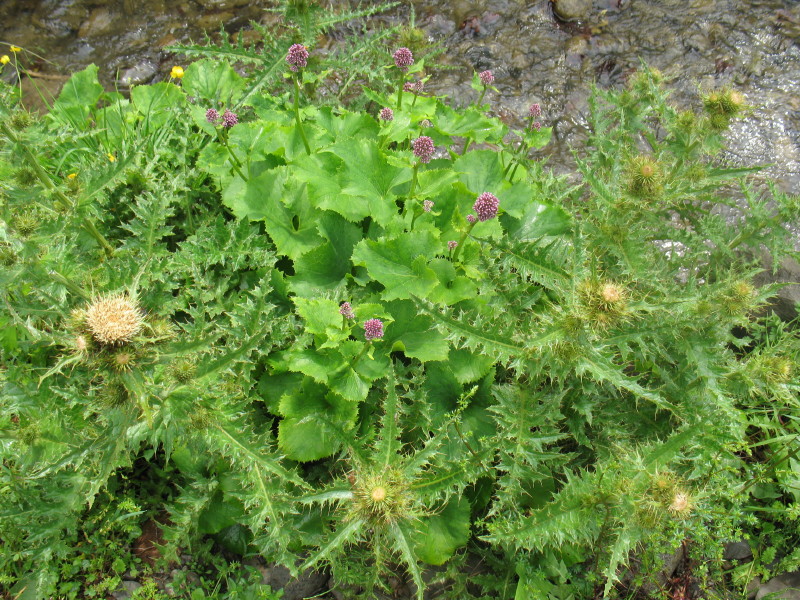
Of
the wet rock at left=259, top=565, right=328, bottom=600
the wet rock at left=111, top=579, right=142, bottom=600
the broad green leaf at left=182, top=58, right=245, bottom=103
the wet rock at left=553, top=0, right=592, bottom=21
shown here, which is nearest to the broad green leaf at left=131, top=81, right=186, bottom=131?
the broad green leaf at left=182, top=58, right=245, bottom=103

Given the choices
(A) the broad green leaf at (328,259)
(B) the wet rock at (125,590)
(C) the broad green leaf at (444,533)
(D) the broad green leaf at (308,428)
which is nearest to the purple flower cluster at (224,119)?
(A) the broad green leaf at (328,259)

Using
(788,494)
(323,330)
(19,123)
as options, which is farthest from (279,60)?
(788,494)

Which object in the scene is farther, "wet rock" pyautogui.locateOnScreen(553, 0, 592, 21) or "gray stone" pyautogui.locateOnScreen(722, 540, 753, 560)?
"wet rock" pyautogui.locateOnScreen(553, 0, 592, 21)

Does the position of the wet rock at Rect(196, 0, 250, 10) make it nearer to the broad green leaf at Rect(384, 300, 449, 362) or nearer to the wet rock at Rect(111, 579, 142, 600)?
the broad green leaf at Rect(384, 300, 449, 362)

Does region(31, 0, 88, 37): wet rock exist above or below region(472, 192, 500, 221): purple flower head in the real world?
above

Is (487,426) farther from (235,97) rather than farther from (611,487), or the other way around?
(235,97)

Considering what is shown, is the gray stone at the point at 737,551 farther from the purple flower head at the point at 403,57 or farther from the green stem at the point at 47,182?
the green stem at the point at 47,182

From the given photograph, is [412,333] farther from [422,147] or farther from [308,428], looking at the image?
[422,147]
